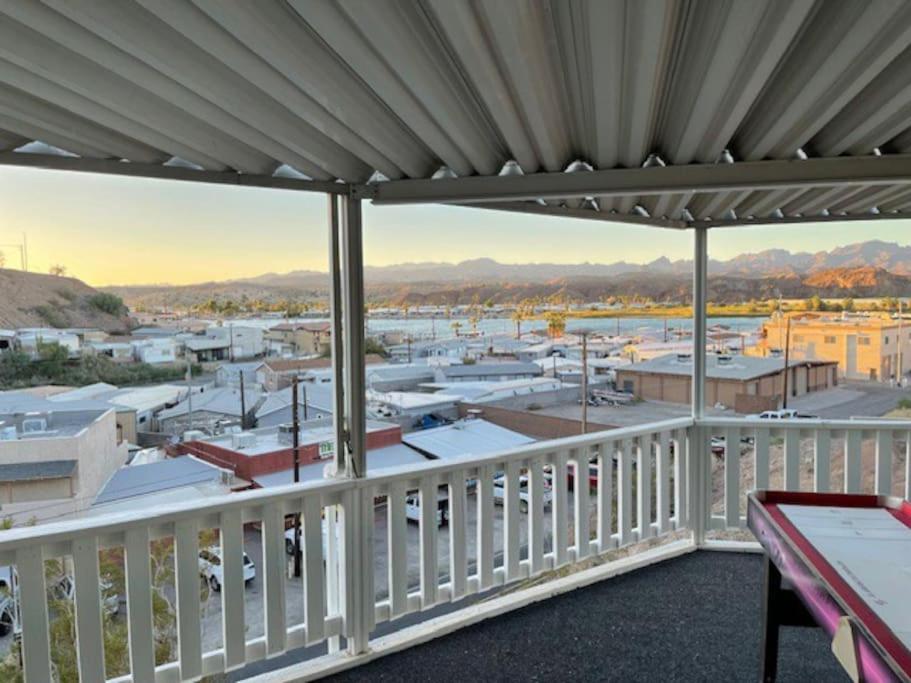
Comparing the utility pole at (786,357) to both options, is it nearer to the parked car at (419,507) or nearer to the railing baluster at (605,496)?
the railing baluster at (605,496)

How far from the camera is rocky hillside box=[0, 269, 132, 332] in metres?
2.21

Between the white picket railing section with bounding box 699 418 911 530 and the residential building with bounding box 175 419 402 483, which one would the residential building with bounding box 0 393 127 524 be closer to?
the residential building with bounding box 175 419 402 483

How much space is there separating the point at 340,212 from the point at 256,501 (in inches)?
55.2

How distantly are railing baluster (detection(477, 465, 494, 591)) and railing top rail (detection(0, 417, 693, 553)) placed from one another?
0.31ft

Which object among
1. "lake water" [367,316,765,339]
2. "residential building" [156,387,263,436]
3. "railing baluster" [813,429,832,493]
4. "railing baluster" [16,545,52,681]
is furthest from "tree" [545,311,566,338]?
"railing baluster" [16,545,52,681]

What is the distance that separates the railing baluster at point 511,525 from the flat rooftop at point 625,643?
25 centimetres

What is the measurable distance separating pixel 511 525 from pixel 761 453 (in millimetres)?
1961

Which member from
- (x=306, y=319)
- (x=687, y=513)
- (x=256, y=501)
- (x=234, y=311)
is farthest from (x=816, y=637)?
(x=234, y=311)

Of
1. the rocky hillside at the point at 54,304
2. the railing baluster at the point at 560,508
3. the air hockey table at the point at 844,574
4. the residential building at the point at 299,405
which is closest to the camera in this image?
the air hockey table at the point at 844,574

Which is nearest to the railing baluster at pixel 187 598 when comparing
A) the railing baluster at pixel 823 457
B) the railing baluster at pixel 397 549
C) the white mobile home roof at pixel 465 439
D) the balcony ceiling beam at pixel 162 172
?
the railing baluster at pixel 397 549

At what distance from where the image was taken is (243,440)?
2.72m

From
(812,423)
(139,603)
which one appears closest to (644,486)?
(812,423)

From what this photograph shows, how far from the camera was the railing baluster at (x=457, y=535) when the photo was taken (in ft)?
10.2

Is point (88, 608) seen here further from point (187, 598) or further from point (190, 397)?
point (190, 397)
